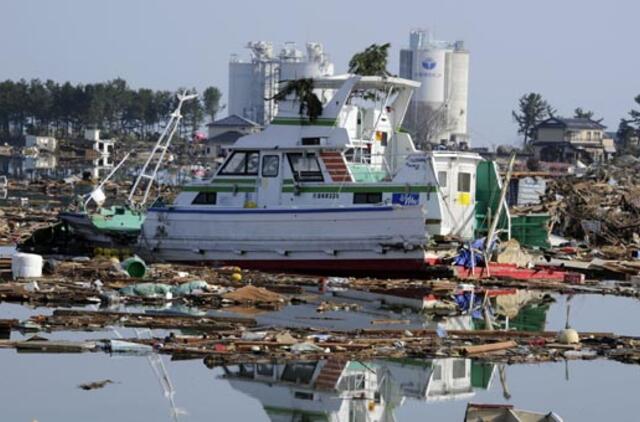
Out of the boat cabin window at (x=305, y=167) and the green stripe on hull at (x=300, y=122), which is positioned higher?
the green stripe on hull at (x=300, y=122)

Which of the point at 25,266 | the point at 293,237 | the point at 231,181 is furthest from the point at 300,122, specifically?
the point at 25,266

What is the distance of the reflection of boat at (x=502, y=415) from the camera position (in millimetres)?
16023

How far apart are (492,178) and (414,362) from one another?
14.0 meters

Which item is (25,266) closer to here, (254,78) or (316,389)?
(316,389)

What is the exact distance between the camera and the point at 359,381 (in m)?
19.8

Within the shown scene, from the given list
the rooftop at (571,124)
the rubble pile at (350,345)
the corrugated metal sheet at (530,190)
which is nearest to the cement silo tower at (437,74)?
the rooftop at (571,124)

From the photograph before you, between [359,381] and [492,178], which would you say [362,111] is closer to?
[492,178]

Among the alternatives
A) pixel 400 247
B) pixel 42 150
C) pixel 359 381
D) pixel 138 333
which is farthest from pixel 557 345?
pixel 42 150

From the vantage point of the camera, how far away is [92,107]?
139m

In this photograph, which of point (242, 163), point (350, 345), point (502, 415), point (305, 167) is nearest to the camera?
point (502, 415)

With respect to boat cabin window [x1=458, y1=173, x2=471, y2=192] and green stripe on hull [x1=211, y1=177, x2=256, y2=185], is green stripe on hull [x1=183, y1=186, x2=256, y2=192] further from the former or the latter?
boat cabin window [x1=458, y1=173, x2=471, y2=192]

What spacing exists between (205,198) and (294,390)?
46.2ft

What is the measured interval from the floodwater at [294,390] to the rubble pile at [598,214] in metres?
17.7

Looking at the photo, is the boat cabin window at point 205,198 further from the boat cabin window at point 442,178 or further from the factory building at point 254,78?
the factory building at point 254,78
